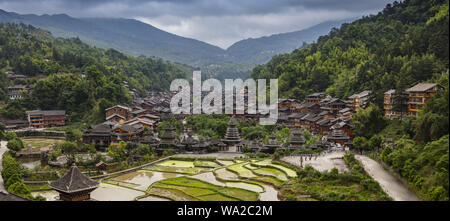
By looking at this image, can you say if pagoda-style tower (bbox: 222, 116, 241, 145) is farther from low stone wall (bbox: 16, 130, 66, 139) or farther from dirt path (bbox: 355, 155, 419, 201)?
low stone wall (bbox: 16, 130, 66, 139)

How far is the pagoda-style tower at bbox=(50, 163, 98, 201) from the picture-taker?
525 inches

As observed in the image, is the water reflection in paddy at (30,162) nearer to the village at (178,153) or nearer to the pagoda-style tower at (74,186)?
the village at (178,153)

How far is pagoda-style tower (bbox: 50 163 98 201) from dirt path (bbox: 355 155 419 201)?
36.6 ft

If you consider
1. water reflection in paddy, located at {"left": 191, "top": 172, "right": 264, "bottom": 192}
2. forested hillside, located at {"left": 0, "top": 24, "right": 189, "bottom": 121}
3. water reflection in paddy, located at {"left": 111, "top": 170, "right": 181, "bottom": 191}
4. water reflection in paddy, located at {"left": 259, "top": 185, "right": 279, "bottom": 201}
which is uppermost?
forested hillside, located at {"left": 0, "top": 24, "right": 189, "bottom": 121}

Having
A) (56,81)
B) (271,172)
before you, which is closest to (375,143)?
(271,172)

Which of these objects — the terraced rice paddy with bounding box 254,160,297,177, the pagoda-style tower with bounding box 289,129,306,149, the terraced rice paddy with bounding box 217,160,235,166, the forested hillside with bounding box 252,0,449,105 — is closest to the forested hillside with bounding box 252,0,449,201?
the forested hillside with bounding box 252,0,449,105

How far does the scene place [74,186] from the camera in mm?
13430

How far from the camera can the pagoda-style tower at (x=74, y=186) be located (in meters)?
13.3

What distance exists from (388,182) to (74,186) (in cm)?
1251

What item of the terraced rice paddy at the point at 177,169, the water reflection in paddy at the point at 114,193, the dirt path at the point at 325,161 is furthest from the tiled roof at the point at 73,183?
the dirt path at the point at 325,161

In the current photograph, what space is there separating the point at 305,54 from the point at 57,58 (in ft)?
129

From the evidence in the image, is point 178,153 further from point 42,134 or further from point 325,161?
point 42,134
